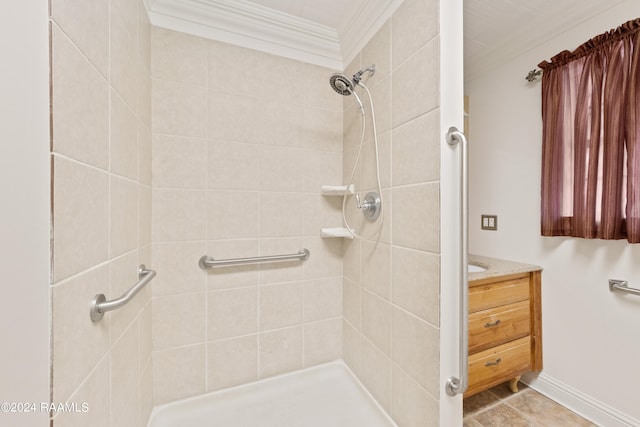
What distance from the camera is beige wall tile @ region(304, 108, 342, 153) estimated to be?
1.40m

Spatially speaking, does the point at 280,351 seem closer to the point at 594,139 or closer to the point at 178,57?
the point at 178,57

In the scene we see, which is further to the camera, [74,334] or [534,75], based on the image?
[534,75]

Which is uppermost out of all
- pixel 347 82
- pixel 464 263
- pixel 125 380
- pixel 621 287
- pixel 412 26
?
pixel 412 26

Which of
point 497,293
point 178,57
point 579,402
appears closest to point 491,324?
point 497,293

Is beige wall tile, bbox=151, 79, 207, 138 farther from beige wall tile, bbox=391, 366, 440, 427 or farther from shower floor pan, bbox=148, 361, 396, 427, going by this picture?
beige wall tile, bbox=391, 366, 440, 427

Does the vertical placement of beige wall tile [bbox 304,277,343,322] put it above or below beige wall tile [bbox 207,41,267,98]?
below

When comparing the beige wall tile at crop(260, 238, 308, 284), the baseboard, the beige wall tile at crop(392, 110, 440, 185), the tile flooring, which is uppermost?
the beige wall tile at crop(392, 110, 440, 185)

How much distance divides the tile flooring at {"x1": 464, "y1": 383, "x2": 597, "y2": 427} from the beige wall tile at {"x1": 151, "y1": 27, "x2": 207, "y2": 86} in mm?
2376

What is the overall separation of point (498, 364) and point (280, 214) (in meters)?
1.58

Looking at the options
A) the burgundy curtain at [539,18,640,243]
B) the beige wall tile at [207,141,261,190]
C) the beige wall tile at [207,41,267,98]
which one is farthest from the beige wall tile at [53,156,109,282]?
the burgundy curtain at [539,18,640,243]

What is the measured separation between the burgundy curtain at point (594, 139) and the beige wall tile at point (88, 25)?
86.0 inches

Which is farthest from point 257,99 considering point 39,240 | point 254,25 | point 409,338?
point 409,338

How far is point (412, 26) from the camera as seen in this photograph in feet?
3.02

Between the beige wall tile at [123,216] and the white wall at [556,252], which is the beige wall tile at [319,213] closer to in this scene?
the beige wall tile at [123,216]
